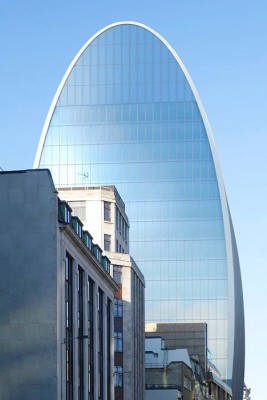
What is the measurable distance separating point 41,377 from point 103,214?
8074 cm

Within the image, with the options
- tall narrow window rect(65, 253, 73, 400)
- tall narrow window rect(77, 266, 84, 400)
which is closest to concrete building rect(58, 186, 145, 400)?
tall narrow window rect(77, 266, 84, 400)

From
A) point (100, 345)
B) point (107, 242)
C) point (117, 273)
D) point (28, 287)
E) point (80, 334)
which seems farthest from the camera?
point (107, 242)

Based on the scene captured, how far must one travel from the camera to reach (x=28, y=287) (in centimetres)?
8138

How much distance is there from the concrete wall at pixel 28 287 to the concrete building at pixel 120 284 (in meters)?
49.6

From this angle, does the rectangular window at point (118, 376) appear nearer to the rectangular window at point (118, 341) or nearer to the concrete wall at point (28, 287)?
the rectangular window at point (118, 341)

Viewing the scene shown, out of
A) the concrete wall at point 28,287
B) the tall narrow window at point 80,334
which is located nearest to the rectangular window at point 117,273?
the tall narrow window at point 80,334

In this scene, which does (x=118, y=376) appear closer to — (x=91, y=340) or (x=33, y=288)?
(x=91, y=340)

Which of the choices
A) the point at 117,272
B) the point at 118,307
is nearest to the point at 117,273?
the point at 117,272

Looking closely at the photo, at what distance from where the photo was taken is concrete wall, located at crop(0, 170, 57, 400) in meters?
80.2

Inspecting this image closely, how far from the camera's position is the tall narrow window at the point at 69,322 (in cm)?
8698

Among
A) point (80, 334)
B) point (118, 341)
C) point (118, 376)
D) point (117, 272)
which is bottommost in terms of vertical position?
point (118, 376)

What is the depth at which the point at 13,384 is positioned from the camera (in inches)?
3150

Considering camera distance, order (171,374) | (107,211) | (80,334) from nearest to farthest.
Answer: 1. (80,334)
2. (171,374)
3. (107,211)

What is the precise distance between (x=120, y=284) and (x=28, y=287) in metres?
56.8
